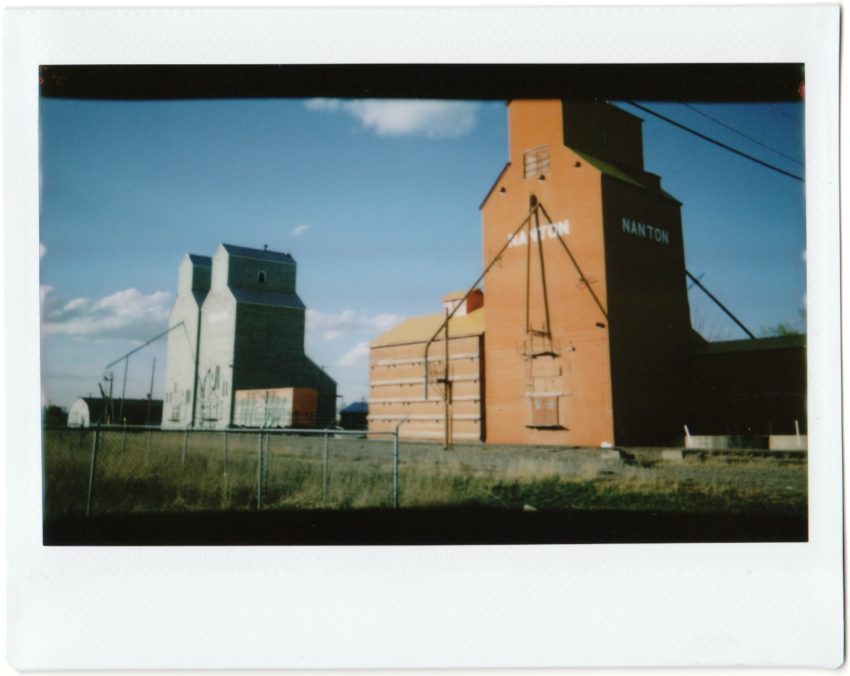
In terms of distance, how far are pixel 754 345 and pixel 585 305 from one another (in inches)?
87.4

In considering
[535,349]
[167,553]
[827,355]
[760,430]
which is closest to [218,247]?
[167,553]

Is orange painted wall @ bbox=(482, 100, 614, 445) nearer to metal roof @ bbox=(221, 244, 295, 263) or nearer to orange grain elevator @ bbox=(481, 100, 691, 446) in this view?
orange grain elevator @ bbox=(481, 100, 691, 446)

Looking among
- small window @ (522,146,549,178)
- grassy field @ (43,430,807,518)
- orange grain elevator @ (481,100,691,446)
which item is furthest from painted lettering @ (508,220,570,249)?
grassy field @ (43,430,807,518)

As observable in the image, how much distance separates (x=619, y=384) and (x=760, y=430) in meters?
1.95

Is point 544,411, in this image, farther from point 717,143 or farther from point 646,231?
point 717,143

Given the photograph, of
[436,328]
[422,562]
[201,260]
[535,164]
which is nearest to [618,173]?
[535,164]

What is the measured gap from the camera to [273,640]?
13.1 feet

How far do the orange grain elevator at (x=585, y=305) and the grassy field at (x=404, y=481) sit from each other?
3.12ft

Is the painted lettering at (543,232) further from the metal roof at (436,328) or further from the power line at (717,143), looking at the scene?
the power line at (717,143)

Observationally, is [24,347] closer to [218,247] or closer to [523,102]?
[218,247]

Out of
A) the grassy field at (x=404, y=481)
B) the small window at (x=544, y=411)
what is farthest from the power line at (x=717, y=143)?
the small window at (x=544, y=411)

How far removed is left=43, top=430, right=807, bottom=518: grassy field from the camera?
15.1 feet

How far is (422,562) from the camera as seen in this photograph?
4168 millimetres

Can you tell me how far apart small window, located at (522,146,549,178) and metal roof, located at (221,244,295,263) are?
364cm
